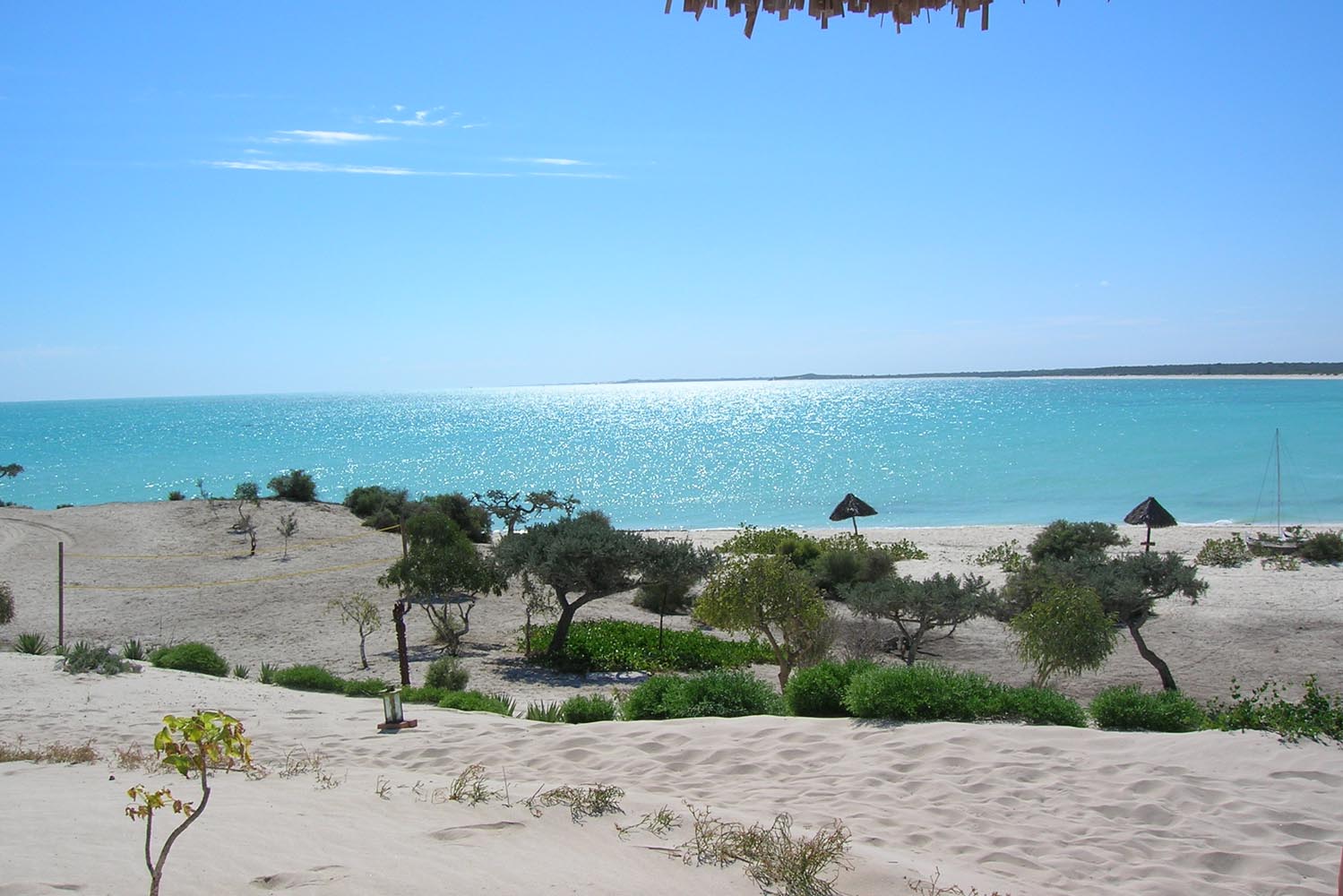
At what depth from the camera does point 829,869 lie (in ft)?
16.2

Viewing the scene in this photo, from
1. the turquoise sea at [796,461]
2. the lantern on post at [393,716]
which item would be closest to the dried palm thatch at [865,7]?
the lantern on post at [393,716]

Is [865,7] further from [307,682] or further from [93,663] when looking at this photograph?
[93,663]

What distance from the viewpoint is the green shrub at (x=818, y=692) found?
30.6 feet

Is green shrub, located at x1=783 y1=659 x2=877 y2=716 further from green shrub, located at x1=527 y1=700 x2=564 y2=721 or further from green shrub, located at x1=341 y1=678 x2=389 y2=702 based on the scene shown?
green shrub, located at x1=341 y1=678 x2=389 y2=702

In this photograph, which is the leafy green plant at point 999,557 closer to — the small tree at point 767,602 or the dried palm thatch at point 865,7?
the small tree at point 767,602

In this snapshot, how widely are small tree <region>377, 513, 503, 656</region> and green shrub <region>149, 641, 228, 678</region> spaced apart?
4.48m

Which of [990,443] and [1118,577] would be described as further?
[990,443]

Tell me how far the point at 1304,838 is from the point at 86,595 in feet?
77.5

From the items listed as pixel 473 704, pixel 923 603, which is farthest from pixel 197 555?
pixel 923 603

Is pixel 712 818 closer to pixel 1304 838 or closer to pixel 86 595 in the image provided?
pixel 1304 838

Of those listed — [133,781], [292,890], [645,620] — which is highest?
[292,890]

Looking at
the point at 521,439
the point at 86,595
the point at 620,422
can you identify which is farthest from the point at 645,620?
the point at 620,422

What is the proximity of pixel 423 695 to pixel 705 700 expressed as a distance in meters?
3.93

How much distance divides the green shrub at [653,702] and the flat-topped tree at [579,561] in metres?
6.55
